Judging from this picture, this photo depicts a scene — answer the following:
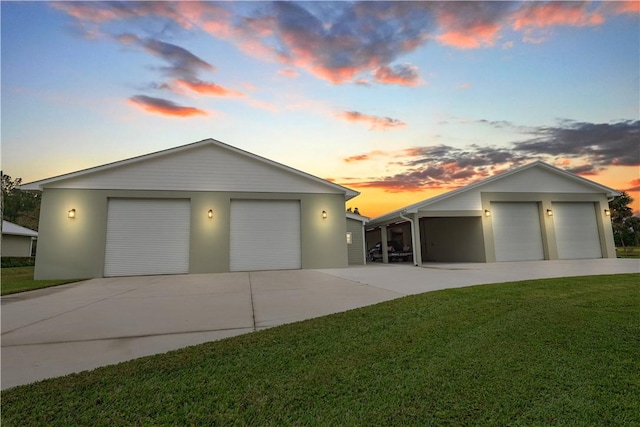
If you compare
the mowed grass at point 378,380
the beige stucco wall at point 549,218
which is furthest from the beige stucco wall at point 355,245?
the mowed grass at point 378,380

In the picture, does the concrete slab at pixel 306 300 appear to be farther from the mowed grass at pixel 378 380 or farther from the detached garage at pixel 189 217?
the detached garage at pixel 189 217

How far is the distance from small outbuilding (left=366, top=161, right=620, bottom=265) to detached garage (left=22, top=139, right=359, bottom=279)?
4936 mm

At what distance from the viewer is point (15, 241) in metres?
20.5

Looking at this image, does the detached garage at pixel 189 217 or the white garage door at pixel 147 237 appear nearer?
the detached garage at pixel 189 217

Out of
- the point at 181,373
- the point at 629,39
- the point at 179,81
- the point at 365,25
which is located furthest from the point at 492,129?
the point at 181,373

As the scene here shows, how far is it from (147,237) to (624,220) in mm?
35492

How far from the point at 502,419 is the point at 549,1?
449 inches

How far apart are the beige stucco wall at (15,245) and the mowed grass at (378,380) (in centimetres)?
2404

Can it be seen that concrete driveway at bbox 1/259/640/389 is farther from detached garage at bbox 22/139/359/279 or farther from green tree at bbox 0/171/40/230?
green tree at bbox 0/171/40/230

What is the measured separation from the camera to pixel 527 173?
14.3m

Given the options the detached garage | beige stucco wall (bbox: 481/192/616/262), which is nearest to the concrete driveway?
the detached garage

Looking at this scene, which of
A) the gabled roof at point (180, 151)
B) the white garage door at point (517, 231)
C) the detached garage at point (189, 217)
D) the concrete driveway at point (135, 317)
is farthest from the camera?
A: the white garage door at point (517, 231)

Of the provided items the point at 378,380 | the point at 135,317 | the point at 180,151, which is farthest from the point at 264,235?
the point at 378,380

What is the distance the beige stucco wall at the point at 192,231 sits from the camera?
9906 millimetres
